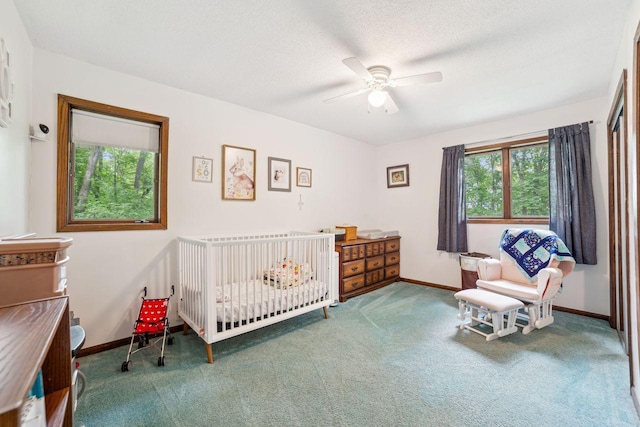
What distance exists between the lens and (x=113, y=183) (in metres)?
2.48

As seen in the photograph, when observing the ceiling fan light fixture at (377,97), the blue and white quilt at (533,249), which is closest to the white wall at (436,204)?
the blue and white quilt at (533,249)

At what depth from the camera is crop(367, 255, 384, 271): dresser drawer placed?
4.03m

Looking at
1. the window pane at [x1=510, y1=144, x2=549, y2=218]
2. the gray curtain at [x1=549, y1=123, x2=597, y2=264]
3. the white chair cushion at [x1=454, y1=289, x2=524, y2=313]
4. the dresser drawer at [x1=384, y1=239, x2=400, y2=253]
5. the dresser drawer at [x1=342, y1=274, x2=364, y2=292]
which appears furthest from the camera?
the dresser drawer at [x1=384, y1=239, x2=400, y2=253]

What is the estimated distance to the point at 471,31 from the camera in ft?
6.05

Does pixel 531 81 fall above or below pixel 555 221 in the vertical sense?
above

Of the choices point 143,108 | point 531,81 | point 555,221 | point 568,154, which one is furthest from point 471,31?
point 143,108

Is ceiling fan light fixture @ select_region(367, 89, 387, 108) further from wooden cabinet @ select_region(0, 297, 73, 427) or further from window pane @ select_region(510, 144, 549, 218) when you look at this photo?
window pane @ select_region(510, 144, 549, 218)

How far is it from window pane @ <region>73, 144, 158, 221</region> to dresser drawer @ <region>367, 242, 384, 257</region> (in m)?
2.75

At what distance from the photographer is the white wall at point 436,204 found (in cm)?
297

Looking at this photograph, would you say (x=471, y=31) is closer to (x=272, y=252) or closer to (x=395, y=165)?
(x=272, y=252)

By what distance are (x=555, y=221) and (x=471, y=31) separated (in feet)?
8.23

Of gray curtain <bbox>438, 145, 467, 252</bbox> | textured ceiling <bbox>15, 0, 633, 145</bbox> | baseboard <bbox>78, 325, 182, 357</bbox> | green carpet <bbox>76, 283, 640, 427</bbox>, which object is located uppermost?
textured ceiling <bbox>15, 0, 633, 145</bbox>

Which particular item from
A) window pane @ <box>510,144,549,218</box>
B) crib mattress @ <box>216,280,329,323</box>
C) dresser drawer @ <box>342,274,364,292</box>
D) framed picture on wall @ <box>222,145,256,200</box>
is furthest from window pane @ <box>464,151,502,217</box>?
framed picture on wall @ <box>222,145,256,200</box>

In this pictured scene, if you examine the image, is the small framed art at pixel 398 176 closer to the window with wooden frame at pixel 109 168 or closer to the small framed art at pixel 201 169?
the small framed art at pixel 201 169
